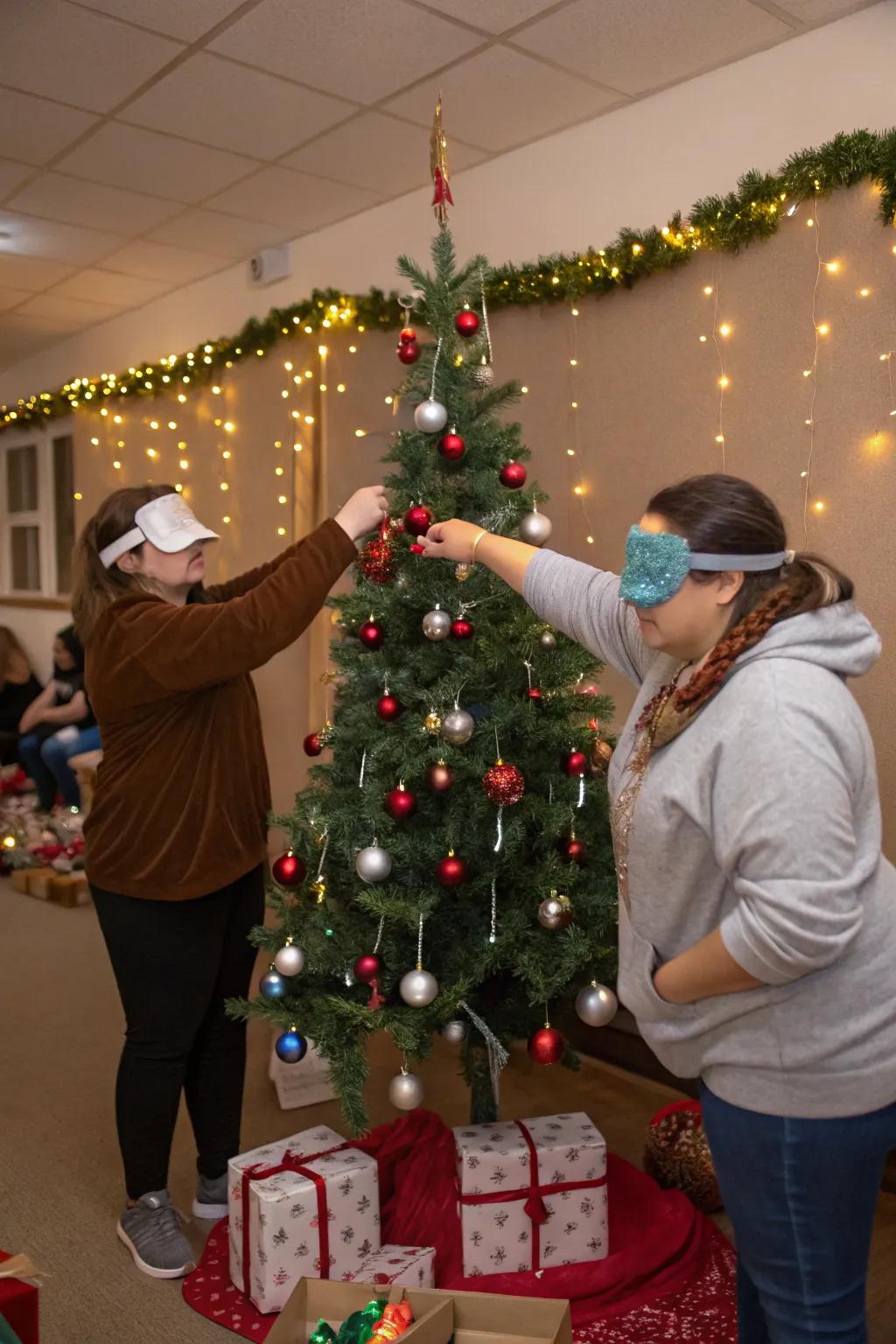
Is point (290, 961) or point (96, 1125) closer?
point (290, 961)

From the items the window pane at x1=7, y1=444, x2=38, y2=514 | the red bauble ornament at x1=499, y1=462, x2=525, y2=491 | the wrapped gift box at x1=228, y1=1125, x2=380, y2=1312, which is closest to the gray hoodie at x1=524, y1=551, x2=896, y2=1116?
the red bauble ornament at x1=499, y1=462, x2=525, y2=491

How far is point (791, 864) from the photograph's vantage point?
127cm

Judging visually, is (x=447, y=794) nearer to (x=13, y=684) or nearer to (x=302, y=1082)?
(x=302, y=1082)

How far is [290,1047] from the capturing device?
2.20m

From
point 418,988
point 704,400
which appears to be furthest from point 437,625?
point 704,400

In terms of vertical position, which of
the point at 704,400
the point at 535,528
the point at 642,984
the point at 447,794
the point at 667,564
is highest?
the point at 704,400

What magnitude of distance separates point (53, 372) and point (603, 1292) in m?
6.47

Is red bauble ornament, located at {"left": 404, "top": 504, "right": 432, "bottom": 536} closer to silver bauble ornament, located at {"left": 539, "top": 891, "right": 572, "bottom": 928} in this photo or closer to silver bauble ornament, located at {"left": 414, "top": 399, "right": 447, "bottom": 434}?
silver bauble ornament, located at {"left": 414, "top": 399, "right": 447, "bottom": 434}

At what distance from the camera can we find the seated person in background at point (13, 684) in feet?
22.2

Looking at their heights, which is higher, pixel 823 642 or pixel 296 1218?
pixel 823 642

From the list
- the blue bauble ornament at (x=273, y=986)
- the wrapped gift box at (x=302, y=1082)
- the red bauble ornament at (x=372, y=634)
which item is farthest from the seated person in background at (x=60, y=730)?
the red bauble ornament at (x=372, y=634)

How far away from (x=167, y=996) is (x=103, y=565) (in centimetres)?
91

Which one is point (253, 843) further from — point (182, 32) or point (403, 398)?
point (182, 32)

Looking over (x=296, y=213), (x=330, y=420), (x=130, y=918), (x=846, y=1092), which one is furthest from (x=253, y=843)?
(x=296, y=213)
